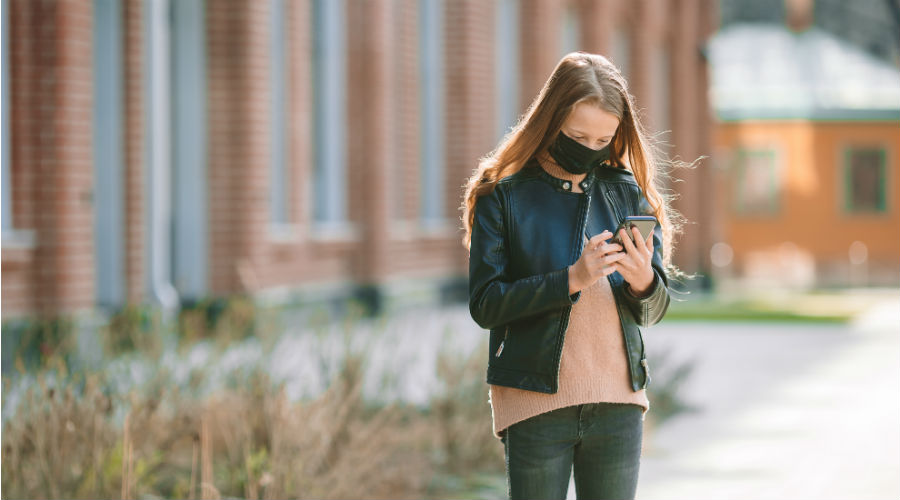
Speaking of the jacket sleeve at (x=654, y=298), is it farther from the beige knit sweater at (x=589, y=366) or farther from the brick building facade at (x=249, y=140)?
the brick building facade at (x=249, y=140)

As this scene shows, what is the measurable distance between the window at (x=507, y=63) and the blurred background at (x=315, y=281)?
5 centimetres

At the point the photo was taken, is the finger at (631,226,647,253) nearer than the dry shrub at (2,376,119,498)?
Yes

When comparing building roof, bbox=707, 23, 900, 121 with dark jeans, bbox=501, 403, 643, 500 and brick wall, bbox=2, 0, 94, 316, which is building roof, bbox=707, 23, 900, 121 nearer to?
brick wall, bbox=2, 0, 94, 316

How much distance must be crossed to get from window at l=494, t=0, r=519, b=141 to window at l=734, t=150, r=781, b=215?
16929mm

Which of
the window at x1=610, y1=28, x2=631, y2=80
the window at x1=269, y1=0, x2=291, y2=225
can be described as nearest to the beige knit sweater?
the window at x1=269, y1=0, x2=291, y2=225

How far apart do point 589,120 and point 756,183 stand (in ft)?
124

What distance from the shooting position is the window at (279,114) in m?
16.6

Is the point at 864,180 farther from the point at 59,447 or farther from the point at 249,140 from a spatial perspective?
the point at 59,447

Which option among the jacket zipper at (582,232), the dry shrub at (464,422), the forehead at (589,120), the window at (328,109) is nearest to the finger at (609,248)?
the jacket zipper at (582,232)

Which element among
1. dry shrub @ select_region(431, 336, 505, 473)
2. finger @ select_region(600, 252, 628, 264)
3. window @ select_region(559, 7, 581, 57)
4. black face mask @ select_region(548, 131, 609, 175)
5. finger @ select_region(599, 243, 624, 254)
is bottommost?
dry shrub @ select_region(431, 336, 505, 473)

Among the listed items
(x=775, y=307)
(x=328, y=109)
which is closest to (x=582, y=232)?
(x=328, y=109)

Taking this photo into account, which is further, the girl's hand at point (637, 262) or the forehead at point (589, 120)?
the forehead at point (589, 120)

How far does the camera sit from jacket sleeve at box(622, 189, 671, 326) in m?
3.50

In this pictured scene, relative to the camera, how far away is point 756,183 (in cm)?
4031
